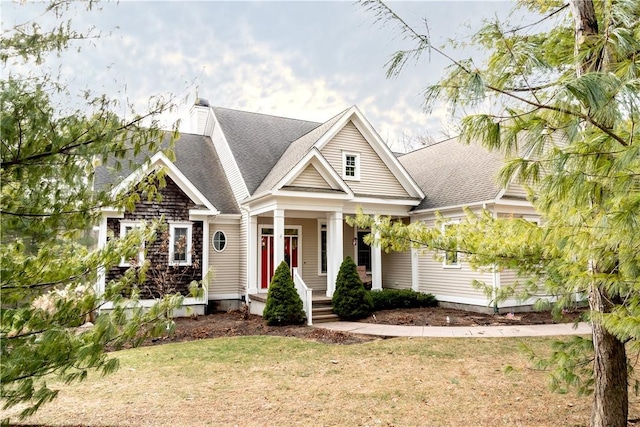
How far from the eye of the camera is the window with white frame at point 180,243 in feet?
43.7

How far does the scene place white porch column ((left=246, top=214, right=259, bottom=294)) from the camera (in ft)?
47.1

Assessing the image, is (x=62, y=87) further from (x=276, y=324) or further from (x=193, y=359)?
(x=276, y=324)

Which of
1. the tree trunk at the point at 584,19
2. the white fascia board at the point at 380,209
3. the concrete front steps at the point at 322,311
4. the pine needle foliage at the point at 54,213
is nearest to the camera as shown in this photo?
A: the pine needle foliage at the point at 54,213

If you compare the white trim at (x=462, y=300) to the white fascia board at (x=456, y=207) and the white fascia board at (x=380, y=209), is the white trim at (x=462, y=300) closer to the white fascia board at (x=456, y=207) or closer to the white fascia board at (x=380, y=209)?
the white fascia board at (x=456, y=207)

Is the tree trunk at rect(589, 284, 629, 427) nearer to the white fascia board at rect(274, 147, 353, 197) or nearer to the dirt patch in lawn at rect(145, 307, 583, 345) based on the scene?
the dirt patch in lawn at rect(145, 307, 583, 345)

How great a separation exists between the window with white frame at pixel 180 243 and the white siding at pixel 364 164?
5641mm

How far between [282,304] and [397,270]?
6961 mm

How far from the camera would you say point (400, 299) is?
14.3 metres

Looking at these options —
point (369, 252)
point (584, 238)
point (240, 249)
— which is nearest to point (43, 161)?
point (584, 238)

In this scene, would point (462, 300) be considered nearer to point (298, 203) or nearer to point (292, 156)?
point (298, 203)

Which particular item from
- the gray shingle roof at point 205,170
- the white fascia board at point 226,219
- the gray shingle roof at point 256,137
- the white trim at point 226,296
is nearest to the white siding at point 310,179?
the gray shingle roof at point 256,137

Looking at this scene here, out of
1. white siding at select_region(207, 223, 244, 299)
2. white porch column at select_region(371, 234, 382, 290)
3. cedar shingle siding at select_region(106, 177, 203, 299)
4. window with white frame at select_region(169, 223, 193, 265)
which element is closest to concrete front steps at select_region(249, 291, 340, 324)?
white siding at select_region(207, 223, 244, 299)

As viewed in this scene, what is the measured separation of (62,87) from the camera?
9.96 ft

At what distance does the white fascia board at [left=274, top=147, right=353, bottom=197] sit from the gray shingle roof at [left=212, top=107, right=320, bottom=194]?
2213 millimetres
